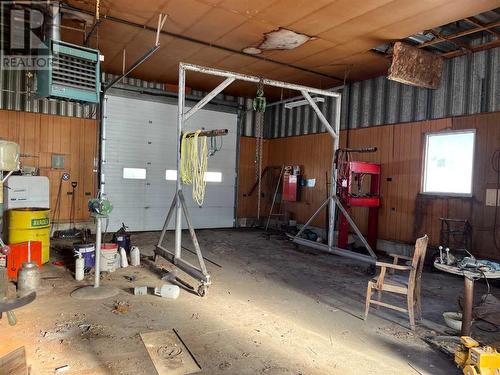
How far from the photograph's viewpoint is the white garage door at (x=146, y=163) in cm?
861

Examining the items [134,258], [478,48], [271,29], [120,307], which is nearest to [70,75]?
[120,307]

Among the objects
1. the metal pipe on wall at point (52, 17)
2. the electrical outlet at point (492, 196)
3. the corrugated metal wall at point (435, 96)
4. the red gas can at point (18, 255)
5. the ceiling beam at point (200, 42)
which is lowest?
the red gas can at point (18, 255)

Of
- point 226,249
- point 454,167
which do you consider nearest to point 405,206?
point 454,167

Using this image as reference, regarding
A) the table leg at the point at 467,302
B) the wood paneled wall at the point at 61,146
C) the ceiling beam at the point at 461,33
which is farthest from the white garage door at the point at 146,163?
the table leg at the point at 467,302

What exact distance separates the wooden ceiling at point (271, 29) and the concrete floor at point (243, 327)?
391 centimetres

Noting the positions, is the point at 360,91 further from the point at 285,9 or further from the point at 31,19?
the point at 31,19

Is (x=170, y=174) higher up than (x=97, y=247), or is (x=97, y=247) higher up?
(x=170, y=174)

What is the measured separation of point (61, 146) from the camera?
8078 millimetres

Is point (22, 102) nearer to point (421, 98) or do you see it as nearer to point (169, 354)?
point (169, 354)

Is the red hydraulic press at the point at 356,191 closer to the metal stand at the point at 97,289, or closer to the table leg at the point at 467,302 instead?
the table leg at the point at 467,302

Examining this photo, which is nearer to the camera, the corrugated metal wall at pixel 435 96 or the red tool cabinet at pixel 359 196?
the corrugated metal wall at pixel 435 96

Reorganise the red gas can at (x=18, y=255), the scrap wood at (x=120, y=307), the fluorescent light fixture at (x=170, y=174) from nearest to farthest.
A: the scrap wood at (x=120, y=307), the red gas can at (x=18, y=255), the fluorescent light fixture at (x=170, y=174)

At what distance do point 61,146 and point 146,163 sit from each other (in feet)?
6.58

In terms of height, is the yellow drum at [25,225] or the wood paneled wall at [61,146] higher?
the wood paneled wall at [61,146]
